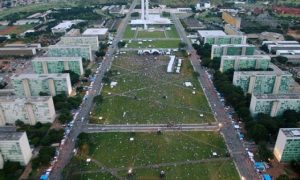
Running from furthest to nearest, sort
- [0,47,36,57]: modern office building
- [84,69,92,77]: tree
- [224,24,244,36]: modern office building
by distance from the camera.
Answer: [224,24,244,36]: modern office building
[0,47,36,57]: modern office building
[84,69,92,77]: tree

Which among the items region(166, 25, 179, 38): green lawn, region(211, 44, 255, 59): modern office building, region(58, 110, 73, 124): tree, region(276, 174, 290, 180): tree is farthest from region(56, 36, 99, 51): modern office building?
region(276, 174, 290, 180): tree

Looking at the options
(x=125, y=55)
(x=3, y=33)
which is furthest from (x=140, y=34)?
(x=3, y=33)

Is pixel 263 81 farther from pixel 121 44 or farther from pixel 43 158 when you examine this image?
pixel 121 44

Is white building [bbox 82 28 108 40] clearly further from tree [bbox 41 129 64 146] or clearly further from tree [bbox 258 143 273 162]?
tree [bbox 258 143 273 162]

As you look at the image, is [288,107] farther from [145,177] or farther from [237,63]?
[145,177]

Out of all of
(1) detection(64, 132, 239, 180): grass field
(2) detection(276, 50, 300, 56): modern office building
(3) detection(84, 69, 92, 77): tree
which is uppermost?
(2) detection(276, 50, 300, 56): modern office building

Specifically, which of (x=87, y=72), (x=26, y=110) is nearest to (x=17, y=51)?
(x=87, y=72)
